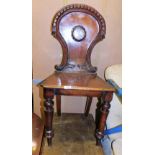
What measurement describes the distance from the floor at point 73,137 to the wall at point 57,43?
22cm

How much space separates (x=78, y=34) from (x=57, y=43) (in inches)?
10.0

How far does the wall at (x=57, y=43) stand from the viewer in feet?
5.75

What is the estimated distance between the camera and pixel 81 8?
1604 millimetres

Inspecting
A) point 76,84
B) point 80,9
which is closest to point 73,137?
point 76,84

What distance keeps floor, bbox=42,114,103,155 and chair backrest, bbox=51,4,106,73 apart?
1.37 feet

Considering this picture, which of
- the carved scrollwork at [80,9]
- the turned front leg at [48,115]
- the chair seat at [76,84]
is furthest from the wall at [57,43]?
the turned front leg at [48,115]

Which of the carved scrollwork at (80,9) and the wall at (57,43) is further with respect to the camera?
the wall at (57,43)

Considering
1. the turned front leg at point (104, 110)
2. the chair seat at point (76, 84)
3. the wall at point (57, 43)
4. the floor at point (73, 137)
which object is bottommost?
the floor at point (73, 137)

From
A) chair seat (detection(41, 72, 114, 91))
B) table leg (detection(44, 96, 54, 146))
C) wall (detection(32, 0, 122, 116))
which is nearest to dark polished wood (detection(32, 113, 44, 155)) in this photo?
table leg (detection(44, 96, 54, 146))

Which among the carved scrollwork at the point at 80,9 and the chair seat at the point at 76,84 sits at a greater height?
the carved scrollwork at the point at 80,9

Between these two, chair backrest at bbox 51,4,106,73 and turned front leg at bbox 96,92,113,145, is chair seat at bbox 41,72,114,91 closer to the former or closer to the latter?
turned front leg at bbox 96,92,113,145

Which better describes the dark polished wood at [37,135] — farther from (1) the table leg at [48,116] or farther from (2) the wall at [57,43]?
(2) the wall at [57,43]
